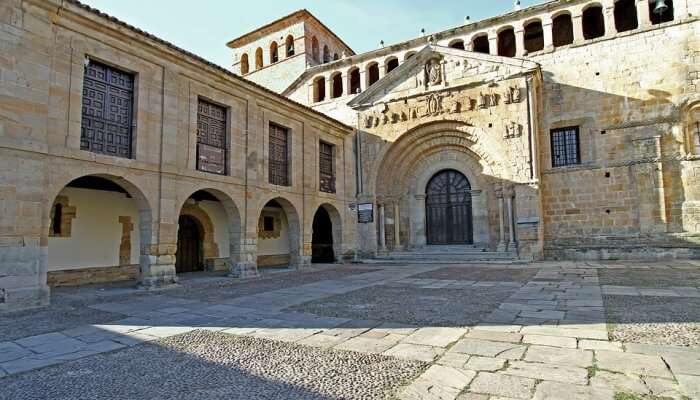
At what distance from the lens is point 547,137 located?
15.3 meters

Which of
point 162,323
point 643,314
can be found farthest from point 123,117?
point 643,314

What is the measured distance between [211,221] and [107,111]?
5674 millimetres

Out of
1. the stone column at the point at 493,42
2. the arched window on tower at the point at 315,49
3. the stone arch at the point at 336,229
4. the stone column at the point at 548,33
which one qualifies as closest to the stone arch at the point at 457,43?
the stone column at the point at 493,42

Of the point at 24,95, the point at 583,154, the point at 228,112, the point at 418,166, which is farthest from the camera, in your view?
the point at 418,166

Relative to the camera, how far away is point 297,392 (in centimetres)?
288

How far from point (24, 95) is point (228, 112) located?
4.95m

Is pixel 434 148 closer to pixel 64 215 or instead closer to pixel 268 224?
pixel 268 224

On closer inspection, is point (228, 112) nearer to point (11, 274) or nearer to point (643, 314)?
point (11, 274)

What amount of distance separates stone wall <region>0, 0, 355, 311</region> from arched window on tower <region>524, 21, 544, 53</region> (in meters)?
10.7

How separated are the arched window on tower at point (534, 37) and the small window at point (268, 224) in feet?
43.7

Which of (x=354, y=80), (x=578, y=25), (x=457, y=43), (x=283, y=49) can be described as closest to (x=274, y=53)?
(x=283, y=49)

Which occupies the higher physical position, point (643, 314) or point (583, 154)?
point (583, 154)

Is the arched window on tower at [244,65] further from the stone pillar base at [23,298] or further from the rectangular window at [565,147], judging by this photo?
the stone pillar base at [23,298]

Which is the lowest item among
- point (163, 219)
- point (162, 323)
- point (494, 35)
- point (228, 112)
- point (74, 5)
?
point (162, 323)
